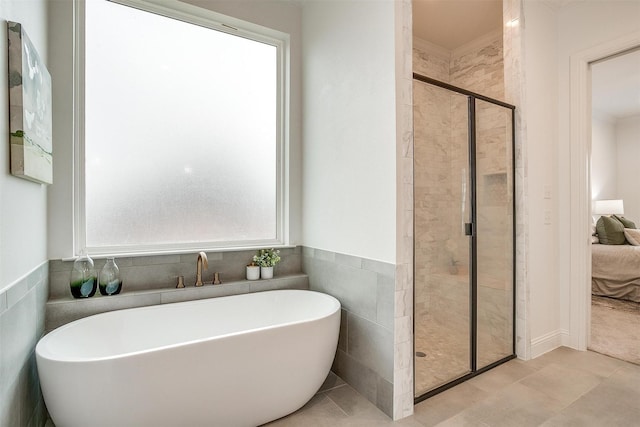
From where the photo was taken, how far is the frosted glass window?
7.14 feet

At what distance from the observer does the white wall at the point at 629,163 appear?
5801 mm

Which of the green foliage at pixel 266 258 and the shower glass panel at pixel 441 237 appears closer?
the shower glass panel at pixel 441 237

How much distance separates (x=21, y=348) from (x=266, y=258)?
1.48 m

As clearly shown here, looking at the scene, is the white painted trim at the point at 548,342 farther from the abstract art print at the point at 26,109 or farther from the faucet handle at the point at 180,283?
the abstract art print at the point at 26,109

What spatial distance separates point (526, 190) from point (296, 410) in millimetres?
2360

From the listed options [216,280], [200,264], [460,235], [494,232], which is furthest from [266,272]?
[494,232]

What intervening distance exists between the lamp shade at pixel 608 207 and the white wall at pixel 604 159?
1.07ft

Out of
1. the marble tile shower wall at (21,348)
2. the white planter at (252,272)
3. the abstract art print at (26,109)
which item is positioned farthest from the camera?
the white planter at (252,272)

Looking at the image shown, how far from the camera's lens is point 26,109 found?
54.4 inches

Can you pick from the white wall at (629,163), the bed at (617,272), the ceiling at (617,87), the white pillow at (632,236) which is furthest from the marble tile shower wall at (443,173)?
the white wall at (629,163)

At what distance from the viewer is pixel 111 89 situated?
221cm

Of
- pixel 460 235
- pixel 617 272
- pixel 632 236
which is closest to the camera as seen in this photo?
pixel 460 235

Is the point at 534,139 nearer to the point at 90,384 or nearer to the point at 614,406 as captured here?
the point at 614,406

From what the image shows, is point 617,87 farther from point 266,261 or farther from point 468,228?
point 266,261
